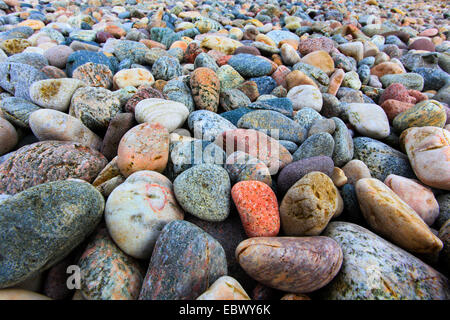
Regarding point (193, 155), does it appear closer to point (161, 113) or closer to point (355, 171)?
point (161, 113)

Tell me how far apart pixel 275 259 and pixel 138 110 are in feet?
5.75

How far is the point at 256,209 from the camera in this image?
1556 millimetres

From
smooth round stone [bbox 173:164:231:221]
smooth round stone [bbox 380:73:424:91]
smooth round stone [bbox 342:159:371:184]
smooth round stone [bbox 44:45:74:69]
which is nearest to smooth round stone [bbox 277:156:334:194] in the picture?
smooth round stone [bbox 342:159:371:184]

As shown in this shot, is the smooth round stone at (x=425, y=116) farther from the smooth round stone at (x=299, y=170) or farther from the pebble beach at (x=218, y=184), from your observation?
the smooth round stone at (x=299, y=170)

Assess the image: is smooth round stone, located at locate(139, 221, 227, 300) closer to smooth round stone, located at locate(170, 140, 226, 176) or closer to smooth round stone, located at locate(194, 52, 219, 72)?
smooth round stone, located at locate(170, 140, 226, 176)

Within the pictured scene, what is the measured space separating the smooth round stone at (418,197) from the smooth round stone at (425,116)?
84cm

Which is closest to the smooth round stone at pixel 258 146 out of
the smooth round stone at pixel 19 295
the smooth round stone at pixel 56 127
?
the smooth round stone at pixel 56 127

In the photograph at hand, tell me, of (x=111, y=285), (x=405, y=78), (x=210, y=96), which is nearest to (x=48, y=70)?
(x=210, y=96)

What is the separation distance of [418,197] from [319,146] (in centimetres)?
82

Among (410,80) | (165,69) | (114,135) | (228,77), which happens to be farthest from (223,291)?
(410,80)

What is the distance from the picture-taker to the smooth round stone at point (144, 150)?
183 cm

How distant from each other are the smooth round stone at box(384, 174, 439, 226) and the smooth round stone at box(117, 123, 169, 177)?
1.90 metres
